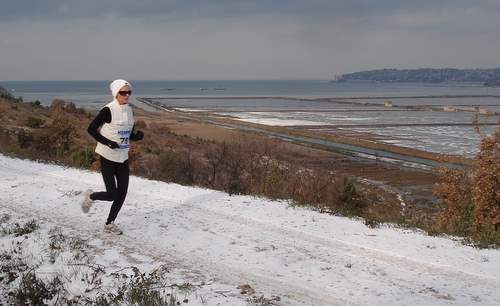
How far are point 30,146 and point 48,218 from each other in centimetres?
1221

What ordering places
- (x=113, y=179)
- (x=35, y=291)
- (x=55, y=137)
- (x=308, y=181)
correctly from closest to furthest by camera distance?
(x=35, y=291), (x=113, y=179), (x=308, y=181), (x=55, y=137)

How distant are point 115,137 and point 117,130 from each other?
100 millimetres

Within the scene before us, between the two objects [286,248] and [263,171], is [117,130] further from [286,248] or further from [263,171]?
[263,171]

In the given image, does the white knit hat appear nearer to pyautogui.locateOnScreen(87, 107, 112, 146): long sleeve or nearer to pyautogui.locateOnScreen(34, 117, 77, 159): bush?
pyautogui.locateOnScreen(87, 107, 112, 146): long sleeve

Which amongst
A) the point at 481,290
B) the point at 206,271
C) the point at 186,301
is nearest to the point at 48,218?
the point at 206,271

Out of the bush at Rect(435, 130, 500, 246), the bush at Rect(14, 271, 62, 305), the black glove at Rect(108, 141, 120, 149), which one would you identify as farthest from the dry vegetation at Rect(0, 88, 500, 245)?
the bush at Rect(14, 271, 62, 305)

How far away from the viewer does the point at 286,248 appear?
7082 mm

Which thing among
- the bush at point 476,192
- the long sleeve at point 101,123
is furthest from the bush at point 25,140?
the bush at point 476,192

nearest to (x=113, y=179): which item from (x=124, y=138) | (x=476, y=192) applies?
(x=124, y=138)

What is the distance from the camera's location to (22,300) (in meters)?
5.72

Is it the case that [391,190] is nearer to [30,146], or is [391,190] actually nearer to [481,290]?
[30,146]

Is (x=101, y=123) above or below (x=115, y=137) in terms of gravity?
above

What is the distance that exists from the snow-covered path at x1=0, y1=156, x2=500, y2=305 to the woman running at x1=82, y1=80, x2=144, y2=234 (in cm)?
64

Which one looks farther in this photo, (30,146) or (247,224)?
(30,146)
